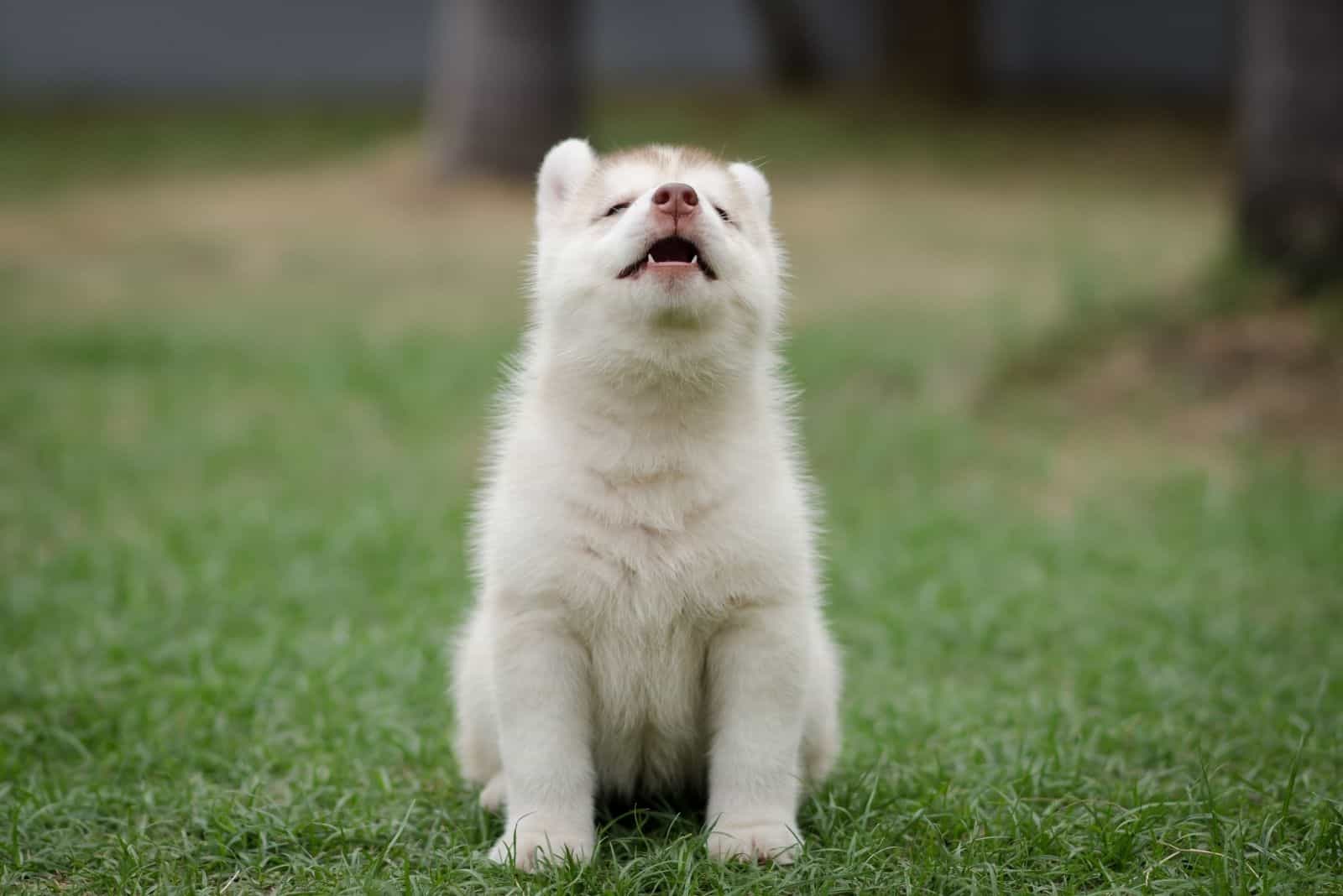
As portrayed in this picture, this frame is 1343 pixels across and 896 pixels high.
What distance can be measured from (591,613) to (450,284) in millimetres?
→ 8539

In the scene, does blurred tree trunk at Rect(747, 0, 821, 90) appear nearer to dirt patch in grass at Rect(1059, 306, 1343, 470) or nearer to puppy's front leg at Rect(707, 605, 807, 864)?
dirt patch in grass at Rect(1059, 306, 1343, 470)

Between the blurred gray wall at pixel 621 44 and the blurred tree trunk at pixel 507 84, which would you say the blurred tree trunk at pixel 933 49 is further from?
the blurred tree trunk at pixel 507 84

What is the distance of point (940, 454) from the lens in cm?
844

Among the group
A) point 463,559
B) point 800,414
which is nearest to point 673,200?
point 463,559

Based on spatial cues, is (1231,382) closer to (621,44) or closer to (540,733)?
(540,733)

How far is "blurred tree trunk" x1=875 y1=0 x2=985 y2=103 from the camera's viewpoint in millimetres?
17516

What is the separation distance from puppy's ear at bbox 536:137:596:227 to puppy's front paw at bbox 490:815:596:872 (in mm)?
1641

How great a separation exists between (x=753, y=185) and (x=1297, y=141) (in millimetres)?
6571

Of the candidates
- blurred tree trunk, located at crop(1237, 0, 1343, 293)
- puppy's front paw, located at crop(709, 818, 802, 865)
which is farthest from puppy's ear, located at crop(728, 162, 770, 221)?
blurred tree trunk, located at crop(1237, 0, 1343, 293)

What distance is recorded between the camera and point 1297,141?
29.6 ft

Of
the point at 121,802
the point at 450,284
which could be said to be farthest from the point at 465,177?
the point at 121,802

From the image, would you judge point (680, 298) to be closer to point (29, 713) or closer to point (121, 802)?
point (121, 802)

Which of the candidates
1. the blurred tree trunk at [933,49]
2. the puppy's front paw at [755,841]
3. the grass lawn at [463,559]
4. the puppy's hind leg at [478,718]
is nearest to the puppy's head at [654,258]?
the puppy's hind leg at [478,718]

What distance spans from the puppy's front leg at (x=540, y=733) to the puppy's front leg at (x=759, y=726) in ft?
1.20
